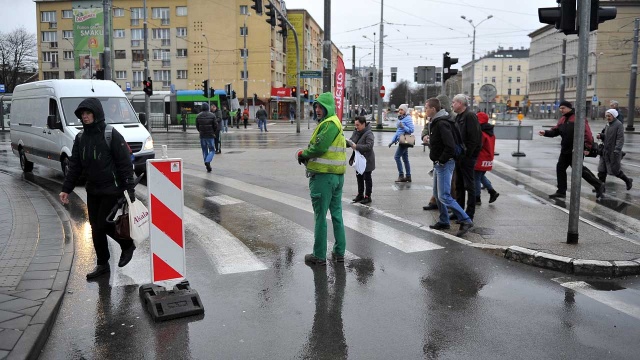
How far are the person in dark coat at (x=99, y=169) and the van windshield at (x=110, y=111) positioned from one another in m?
7.60

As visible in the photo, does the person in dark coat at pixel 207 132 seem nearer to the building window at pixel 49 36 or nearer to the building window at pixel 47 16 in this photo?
the building window at pixel 49 36

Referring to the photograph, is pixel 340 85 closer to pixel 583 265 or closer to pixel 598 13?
pixel 598 13

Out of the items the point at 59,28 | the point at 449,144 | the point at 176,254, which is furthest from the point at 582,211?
the point at 59,28

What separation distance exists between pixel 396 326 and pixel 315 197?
6.62 feet

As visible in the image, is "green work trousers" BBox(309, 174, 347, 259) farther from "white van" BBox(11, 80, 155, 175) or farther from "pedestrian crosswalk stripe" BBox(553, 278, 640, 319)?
"white van" BBox(11, 80, 155, 175)

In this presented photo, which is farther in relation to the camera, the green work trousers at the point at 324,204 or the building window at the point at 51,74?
the building window at the point at 51,74

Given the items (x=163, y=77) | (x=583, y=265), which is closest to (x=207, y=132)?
(x=583, y=265)

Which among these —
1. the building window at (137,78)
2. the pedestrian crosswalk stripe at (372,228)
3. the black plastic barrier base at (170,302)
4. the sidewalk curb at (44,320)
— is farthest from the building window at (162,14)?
the black plastic barrier base at (170,302)

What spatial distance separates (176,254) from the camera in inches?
200

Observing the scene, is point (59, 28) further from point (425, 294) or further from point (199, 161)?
point (425, 294)

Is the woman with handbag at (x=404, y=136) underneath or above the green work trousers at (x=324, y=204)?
above

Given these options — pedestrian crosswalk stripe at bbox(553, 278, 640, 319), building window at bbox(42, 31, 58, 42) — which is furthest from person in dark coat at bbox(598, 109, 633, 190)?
building window at bbox(42, 31, 58, 42)

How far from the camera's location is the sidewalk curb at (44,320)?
3984mm

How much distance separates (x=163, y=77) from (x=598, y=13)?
2813 inches
